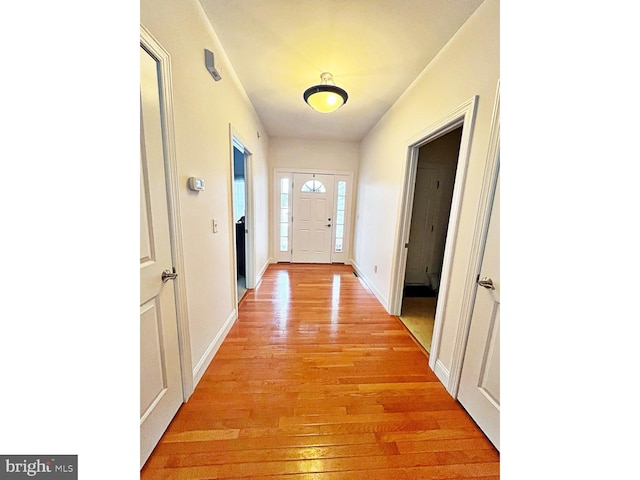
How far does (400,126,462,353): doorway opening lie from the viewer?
302cm

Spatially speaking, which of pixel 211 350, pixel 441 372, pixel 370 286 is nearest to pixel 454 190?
pixel 441 372

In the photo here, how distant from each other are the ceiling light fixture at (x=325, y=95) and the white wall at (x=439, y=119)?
2.46ft

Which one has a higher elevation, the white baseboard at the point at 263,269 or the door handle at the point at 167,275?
the door handle at the point at 167,275

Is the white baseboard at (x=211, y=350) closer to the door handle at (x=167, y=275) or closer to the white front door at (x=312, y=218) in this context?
the door handle at (x=167, y=275)

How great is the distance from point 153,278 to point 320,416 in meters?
1.22

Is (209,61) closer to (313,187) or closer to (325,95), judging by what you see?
(325,95)

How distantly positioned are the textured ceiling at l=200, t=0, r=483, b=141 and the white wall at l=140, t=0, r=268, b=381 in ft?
0.60

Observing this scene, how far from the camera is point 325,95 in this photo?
1.87 meters

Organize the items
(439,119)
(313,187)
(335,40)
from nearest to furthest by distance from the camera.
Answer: (335,40), (439,119), (313,187)

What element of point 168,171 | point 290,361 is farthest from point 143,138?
point 290,361

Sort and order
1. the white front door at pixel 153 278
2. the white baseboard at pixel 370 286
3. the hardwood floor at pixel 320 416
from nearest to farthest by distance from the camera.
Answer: the white front door at pixel 153 278 < the hardwood floor at pixel 320 416 < the white baseboard at pixel 370 286

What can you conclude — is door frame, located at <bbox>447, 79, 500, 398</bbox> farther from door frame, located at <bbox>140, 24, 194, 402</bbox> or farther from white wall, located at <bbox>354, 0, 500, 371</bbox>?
door frame, located at <bbox>140, 24, 194, 402</bbox>

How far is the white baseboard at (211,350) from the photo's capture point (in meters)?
1.48

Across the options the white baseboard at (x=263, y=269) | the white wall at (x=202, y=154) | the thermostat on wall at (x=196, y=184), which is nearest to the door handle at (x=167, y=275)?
the white wall at (x=202, y=154)
